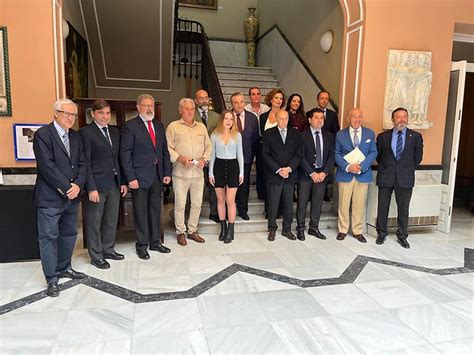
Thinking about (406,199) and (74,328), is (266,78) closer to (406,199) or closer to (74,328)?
(406,199)

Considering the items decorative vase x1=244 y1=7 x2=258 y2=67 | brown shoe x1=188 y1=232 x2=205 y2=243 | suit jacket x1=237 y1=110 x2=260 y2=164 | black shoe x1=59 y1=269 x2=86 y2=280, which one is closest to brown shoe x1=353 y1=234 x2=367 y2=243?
suit jacket x1=237 y1=110 x2=260 y2=164

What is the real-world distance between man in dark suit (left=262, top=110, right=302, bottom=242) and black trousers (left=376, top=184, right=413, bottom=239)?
104cm

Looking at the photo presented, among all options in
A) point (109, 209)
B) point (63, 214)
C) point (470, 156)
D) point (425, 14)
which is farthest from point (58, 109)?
point (470, 156)

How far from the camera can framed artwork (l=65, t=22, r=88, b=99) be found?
17.3 feet

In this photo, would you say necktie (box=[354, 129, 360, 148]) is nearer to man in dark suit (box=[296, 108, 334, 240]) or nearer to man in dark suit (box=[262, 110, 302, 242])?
man in dark suit (box=[296, 108, 334, 240])

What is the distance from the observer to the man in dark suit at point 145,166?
3.61m

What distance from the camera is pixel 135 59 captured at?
703 centimetres

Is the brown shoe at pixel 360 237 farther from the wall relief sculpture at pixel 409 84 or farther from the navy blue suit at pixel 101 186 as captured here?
the navy blue suit at pixel 101 186

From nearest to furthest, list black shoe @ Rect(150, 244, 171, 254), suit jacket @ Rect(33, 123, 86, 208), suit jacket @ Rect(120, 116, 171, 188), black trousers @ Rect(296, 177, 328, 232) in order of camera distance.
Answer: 1. suit jacket @ Rect(33, 123, 86, 208)
2. suit jacket @ Rect(120, 116, 171, 188)
3. black shoe @ Rect(150, 244, 171, 254)
4. black trousers @ Rect(296, 177, 328, 232)

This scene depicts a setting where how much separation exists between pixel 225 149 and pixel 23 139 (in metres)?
2.01

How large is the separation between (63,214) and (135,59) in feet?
15.4

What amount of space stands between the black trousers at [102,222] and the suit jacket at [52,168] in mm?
500

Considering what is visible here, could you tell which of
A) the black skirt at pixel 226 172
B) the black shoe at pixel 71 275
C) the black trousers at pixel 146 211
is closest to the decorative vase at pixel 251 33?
the black skirt at pixel 226 172

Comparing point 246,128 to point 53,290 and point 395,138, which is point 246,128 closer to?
point 395,138
